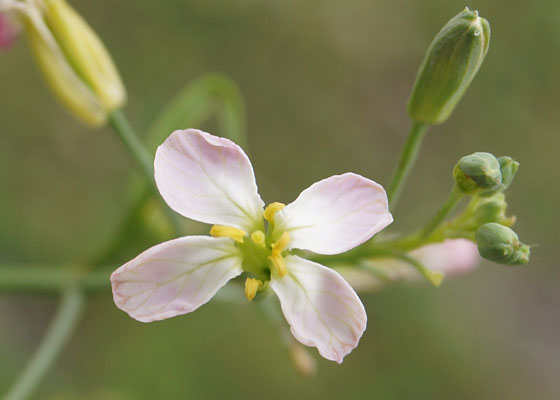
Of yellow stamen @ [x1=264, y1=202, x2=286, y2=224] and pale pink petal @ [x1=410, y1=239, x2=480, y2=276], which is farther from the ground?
yellow stamen @ [x1=264, y1=202, x2=286, y2=224]

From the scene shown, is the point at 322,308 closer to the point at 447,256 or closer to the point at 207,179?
the point at 207,179

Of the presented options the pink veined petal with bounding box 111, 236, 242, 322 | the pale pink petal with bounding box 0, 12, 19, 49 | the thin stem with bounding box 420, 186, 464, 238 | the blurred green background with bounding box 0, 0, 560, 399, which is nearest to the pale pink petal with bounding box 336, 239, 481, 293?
the thin stem with bounding box 420, 186, 464, 238

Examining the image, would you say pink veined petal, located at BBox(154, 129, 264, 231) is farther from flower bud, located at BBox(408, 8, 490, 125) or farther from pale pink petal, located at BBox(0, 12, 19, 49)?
pale pink petal, located at BBox(0, 12, 19, 49)

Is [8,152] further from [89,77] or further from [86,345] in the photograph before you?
[89,77]

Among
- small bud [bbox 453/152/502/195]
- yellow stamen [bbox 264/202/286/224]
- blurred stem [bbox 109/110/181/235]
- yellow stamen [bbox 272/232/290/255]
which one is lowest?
blurred stem [bbox 109/110/181/235]

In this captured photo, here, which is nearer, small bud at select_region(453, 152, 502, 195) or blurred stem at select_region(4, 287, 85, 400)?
small bud at select_region(453, 152, 502, 195)

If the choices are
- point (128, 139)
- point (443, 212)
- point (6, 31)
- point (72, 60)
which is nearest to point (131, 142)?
point (128, 139)

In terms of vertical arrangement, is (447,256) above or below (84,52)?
below
